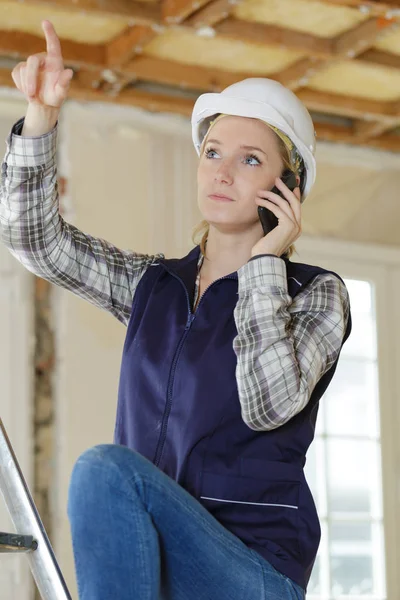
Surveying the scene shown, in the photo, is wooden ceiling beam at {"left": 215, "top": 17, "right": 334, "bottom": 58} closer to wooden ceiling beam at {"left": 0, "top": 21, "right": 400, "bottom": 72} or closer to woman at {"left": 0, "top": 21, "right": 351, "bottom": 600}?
wooden ceiling beam at {"left": 0, "top": 21, "right": 400, "bottom": 72}

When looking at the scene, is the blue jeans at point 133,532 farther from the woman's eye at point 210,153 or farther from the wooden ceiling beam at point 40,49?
the wooden ceiling beam at point 40,49

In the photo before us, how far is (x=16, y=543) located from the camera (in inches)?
65.0

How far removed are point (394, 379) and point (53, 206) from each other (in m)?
4.38

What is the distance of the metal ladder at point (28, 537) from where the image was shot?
1.63m

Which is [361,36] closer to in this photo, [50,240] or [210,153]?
[210,153]

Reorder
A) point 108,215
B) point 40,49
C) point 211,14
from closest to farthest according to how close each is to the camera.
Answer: point 211,14, point 40,49, point 108,215

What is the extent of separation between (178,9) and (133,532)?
3.41m

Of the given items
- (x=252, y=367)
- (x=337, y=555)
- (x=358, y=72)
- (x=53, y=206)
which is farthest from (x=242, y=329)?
(x=337, y=555)

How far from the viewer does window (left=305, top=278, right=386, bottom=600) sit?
5754 mm

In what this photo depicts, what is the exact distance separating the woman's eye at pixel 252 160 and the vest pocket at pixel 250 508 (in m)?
0.65

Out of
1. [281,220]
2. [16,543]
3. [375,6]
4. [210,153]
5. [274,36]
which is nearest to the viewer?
[16,543]

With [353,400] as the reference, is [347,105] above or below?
above

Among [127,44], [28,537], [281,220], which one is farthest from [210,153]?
[127,44]

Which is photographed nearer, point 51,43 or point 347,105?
point 51,43
